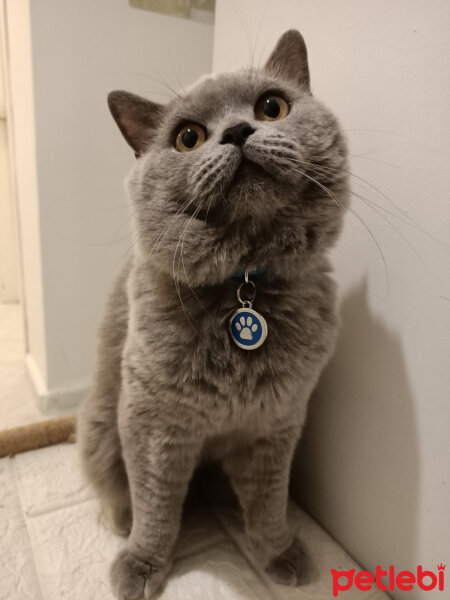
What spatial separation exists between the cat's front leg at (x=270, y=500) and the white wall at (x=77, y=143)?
0.64m

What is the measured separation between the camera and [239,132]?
0.54 m

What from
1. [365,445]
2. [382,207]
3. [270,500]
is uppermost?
[382,207]

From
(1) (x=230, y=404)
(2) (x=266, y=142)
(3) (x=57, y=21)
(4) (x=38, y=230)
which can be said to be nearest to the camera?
(2) (x=266, y=142)

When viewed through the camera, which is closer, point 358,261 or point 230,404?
point 230,404

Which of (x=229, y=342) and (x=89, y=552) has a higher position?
(x=229, y=342)

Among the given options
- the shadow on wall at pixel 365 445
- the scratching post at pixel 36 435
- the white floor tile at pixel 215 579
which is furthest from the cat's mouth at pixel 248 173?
the scratching post at pixel 36 435

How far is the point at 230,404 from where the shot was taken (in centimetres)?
65

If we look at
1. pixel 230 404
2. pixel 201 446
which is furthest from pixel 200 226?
pixel 201 446

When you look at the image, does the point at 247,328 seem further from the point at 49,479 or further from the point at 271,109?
the point at 49,479

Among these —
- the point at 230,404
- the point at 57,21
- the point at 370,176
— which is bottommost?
the point at 230,404

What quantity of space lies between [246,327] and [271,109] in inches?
12.9

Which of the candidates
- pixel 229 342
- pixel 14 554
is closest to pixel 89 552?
pixel 14 554

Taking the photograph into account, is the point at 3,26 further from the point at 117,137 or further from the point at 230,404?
the point at 230,404

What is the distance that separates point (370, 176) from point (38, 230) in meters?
0.92
